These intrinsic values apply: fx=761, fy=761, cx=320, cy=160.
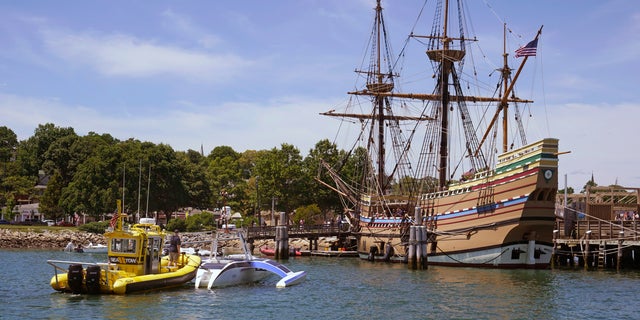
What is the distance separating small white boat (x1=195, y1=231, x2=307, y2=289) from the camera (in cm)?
4094

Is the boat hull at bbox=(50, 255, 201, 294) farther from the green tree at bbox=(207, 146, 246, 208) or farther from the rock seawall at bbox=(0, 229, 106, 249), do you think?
the green tree at bbox=(207, 146, 246, 208)

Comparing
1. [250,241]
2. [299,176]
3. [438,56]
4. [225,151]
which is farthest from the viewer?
[225,151]

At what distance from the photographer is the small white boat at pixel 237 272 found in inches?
1612

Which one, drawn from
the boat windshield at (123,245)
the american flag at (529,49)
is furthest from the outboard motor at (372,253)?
the boat windshield at (123,245)

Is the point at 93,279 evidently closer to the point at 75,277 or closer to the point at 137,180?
the point at 75,277

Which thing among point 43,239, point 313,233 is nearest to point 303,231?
point 313,233

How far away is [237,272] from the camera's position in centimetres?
4278

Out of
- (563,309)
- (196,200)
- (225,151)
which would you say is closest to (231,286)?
(563,309)

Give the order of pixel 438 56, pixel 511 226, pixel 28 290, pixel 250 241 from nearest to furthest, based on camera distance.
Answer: pixel 28 290 < pixel 511 226 < pixel 438 56 < pixel 250 241

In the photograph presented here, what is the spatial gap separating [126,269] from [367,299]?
12071mm

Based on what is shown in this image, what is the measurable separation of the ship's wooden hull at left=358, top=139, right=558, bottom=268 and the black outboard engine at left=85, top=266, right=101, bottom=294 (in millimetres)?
27795

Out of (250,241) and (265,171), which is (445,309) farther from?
(265,171)

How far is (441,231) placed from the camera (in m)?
61.5

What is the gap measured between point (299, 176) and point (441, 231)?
50908 mm
